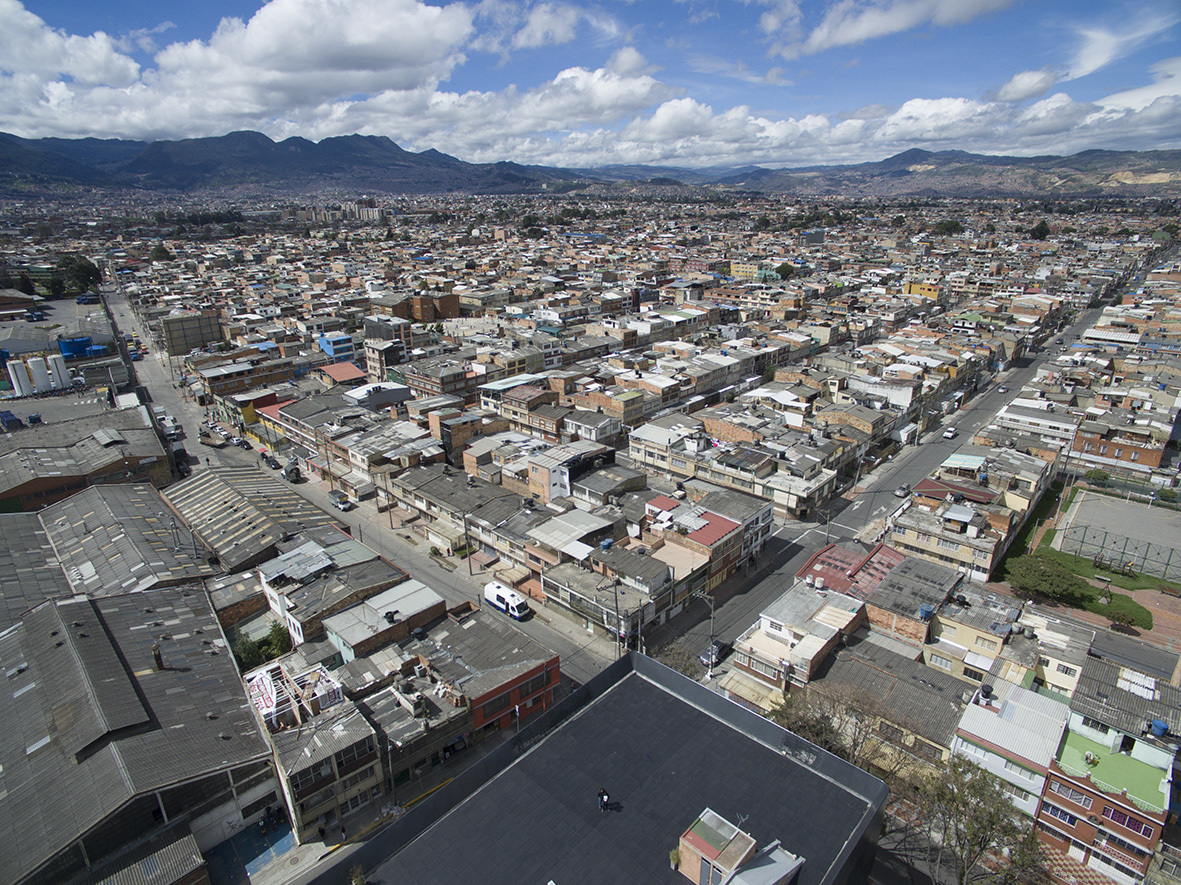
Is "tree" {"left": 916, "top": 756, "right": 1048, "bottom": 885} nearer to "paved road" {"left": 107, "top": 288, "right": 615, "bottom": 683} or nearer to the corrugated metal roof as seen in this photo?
the corrugated metal roof

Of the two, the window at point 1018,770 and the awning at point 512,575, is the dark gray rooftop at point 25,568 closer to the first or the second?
the awning at point 512,575

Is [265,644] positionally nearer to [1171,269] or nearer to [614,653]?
[614,653]

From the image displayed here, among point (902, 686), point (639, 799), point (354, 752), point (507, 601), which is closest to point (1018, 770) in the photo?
point (902, 686)

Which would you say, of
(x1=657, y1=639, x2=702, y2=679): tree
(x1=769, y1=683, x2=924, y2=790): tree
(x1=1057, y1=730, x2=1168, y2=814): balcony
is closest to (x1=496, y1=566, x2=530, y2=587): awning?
(x1=657, y1=639, x2=702, y2=679): tree

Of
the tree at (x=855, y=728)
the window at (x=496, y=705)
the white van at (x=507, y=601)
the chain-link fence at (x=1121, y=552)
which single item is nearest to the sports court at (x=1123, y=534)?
the chain-link fence at (x=1121, y=552)

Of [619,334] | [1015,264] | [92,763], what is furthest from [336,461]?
[1015,264]
